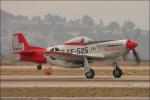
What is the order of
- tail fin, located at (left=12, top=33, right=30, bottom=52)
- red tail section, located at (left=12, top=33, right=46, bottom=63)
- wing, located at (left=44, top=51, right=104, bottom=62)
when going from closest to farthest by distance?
A: wing, located at (left=44, top=51, right=104, bottom=62)
red tail section, located at (left=12, top=33, right=46, bottom=63)
tail fin, located at (left=12, top=33, right=30, bottom=52)

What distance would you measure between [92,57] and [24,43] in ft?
39.0

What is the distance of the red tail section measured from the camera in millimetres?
50375

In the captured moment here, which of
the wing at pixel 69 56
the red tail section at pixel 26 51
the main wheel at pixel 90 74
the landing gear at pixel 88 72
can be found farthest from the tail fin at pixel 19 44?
the main wheel at pixel 90 74

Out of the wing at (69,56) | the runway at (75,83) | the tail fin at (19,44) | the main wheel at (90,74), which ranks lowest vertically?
the runway at (75,83)

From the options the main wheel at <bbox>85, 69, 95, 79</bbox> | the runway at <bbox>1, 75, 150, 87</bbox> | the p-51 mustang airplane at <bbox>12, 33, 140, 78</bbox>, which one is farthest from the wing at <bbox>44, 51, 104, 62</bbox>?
the runway at <bbox>1, 75, 150, 87</bbox>

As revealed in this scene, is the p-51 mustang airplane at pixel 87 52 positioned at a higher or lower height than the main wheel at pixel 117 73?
higher

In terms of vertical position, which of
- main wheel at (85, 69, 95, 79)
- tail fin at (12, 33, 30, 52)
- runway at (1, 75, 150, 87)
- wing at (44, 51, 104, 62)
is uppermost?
tail fin at (12, 33, 30, 52)

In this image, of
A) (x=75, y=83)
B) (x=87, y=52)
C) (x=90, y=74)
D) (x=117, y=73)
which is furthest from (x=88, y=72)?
(x=75, y=83)

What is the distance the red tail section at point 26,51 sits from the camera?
50375 millimetres

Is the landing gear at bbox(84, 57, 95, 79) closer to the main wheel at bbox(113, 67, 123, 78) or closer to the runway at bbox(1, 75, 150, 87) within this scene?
the main wheel at bbox(113, 67, 123, 78)

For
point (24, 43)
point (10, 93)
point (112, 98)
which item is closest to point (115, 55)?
point (24, 43)

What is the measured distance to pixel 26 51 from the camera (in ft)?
171

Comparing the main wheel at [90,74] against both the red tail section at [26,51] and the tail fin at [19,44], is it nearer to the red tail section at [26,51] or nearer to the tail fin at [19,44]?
the red tail section at [26,51]

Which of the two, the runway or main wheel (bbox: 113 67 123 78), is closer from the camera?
the runway
